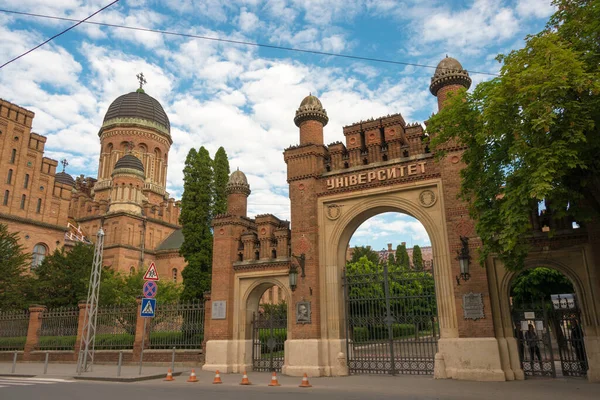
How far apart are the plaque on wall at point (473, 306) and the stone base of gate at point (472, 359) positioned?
2.23ft

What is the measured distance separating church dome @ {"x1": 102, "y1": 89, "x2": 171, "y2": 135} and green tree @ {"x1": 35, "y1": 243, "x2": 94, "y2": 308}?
34704 mm

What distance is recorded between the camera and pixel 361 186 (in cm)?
1612

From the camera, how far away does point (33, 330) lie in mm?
22859

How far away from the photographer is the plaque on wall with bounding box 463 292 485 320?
13.1m

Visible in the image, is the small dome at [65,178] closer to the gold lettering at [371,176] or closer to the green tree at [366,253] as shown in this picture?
the green tree at [366,253]

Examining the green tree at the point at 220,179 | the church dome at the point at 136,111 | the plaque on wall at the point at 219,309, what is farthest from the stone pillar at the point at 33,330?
the church dome at the point at 136,111

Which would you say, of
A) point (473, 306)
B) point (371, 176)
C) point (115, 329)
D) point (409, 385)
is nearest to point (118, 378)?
point (115, 329)

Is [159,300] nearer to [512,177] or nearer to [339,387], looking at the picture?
[339,387]

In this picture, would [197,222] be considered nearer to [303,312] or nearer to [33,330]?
[33,330]

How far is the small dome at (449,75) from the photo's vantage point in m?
15.6

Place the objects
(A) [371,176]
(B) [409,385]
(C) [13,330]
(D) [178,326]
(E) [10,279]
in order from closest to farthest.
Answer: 1. (B) [409,385]
2. (A) [371,176]
3. (D) [178,326]
4. (C) [13,330]
5. (E) [10,279]

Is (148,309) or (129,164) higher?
(129,164)

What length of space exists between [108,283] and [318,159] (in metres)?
19.6

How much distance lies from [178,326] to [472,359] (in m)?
12.7
